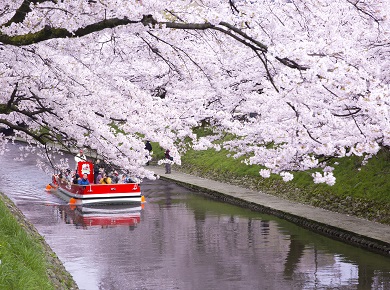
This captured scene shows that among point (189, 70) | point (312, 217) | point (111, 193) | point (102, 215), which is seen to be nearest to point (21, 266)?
point (189, 70)

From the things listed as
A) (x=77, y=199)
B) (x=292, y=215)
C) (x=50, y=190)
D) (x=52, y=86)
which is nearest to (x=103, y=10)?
(x=52, y=86)

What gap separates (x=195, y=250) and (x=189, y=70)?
25.5 ft

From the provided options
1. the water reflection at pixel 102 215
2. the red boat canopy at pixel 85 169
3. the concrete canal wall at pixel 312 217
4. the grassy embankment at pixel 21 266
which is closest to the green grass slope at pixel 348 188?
the concrete canal wall at pixel 312 217

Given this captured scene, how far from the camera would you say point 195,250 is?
20.5 m

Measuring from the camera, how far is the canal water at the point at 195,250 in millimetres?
16422

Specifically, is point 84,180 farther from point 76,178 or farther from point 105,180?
point 76,178

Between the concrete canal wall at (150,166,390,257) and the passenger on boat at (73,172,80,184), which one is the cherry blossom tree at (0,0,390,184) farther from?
the passenger on boat at (73,172,80,184)

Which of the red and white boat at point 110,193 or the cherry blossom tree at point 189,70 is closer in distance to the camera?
the cherry blossom tree at point 189,70

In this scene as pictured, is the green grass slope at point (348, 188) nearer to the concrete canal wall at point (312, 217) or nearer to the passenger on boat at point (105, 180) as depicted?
the concrete canal wall at point (312, 217)

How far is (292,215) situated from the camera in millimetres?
24750

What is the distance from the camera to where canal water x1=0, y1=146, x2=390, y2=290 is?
16.4m

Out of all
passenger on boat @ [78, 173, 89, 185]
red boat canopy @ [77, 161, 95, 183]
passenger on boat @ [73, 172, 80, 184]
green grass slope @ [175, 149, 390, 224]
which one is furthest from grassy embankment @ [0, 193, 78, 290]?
red boat canopy @ [77, 161, 95, 183]

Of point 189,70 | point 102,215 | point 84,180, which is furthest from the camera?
point 84,180

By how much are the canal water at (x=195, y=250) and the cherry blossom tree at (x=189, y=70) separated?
2565 millimetres
